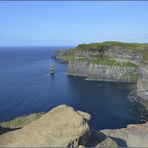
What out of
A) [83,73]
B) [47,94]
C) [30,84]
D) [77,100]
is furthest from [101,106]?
[83,73]

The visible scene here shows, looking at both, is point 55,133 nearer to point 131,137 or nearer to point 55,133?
point 55,133

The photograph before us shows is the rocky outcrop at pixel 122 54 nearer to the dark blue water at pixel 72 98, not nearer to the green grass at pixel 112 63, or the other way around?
the green grass at pixel 112 63

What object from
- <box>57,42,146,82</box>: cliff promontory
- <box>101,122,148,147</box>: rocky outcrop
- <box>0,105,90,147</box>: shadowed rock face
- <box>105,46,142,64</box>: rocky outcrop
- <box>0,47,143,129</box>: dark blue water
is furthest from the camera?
<box>105,46,142,64</box>: rocky outcrop

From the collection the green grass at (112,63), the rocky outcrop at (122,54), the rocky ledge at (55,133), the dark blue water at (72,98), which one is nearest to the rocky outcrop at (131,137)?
the rocky ledge at (55,133)

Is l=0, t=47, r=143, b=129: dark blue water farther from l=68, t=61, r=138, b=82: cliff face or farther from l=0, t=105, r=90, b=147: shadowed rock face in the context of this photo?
l=0, t=105, r=90, b=147: shadowed rock face

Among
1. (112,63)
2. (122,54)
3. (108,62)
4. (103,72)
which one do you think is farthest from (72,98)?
(122,54)

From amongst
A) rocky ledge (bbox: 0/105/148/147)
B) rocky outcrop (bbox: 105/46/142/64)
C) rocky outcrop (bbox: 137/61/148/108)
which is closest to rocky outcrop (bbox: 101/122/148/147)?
rocky ledge (bbox: 0/105/148/147)
